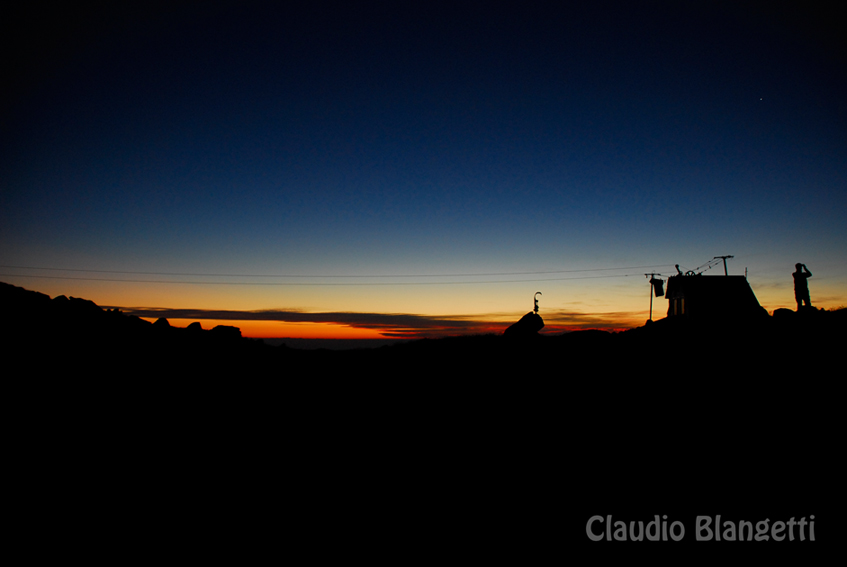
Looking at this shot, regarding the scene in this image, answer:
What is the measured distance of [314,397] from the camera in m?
16.3

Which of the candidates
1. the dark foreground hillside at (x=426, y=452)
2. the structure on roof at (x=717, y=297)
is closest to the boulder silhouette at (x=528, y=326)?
the dark foreground hillside at (x=426, y=452)

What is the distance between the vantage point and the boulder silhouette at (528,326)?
103 ft

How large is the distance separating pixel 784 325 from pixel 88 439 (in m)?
30.2

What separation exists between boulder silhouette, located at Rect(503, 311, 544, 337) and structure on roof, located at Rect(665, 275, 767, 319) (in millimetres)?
16341

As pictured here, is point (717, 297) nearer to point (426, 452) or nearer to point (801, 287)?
point (801, 287)

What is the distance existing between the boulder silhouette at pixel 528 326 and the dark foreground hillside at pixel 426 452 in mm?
12769

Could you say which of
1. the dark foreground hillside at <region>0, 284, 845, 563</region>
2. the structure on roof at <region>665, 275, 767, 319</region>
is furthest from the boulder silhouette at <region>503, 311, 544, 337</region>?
the structure on roof at <region>665, 275, 767, 319</region>

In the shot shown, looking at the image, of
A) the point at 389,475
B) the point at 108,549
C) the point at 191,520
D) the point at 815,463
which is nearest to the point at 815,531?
the point at 815,463

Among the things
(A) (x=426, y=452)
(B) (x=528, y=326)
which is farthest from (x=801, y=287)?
(A) (x=426, y=452)

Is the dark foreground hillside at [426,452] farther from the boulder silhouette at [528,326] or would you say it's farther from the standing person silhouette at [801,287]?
the boulder silhouette at [528,326]

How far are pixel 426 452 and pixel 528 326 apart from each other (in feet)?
73.9

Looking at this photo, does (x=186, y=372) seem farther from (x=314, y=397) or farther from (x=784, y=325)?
(x=784, y=325)

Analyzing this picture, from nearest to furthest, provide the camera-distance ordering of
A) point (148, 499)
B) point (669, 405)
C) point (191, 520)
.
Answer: point (191, 520), point (148, 499), point (669, 405)

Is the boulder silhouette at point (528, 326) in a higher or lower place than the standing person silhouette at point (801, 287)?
lower
